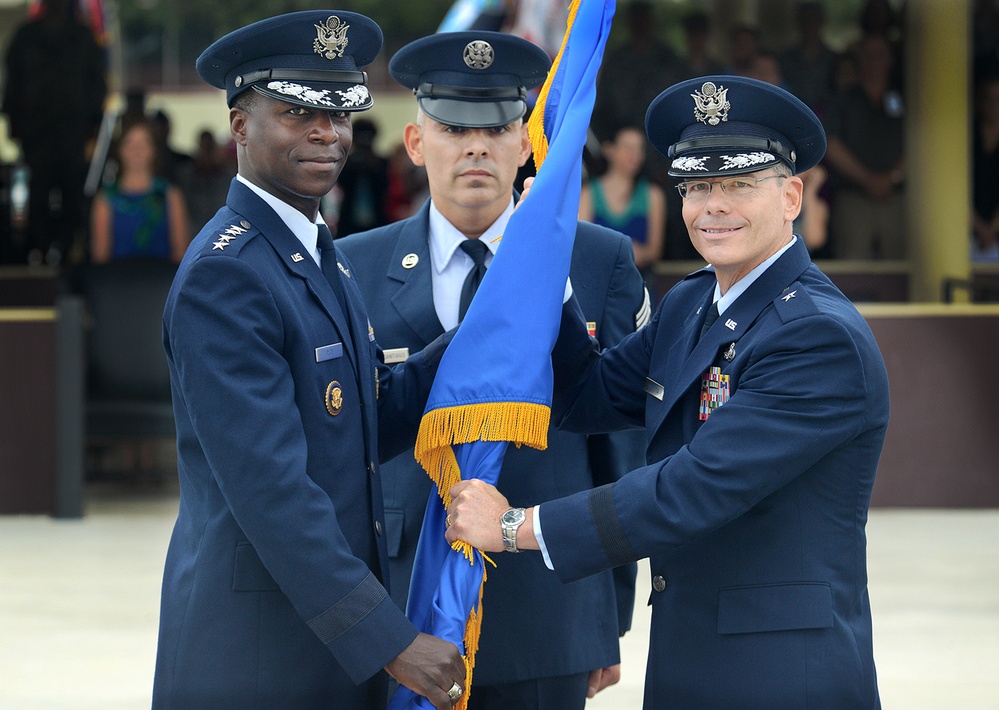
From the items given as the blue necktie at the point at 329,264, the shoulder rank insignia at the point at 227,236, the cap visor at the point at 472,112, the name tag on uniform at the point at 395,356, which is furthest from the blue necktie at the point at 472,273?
the shoulder rank insignia at the point at 227,236

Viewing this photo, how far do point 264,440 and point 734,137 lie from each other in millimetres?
1015

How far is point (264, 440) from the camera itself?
2.18 metres

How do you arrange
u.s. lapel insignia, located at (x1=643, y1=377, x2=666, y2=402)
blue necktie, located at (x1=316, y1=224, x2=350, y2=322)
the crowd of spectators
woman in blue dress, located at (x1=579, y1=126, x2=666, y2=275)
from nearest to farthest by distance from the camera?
blue necktie, located at (x1=316, y1=224, x2=350, y2=322) → u.s. lapel insignia, located at (x1=643, y1=377, x2=666, y2=402) → woman in blue dress, located at (x1=579, y1=126, x2=666, y2=275) → the crowd of spectators

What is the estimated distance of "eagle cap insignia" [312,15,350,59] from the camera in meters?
2.40

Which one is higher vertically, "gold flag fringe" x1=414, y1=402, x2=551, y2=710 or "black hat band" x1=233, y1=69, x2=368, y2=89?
"black hat band" x1=233, y1=69, x2=368, y2=89

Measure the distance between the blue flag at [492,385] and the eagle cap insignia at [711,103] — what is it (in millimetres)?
354

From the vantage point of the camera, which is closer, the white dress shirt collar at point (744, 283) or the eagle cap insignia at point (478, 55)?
the white dress shirt collar at point (744, 283)

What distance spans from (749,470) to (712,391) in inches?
8.8

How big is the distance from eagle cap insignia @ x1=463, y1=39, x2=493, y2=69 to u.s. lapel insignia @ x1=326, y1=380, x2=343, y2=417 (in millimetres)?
956

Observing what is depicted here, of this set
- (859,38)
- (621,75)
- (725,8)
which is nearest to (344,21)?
(621,75)

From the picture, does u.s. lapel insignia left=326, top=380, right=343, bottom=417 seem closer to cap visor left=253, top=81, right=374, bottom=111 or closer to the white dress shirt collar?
cap visor left=253, top=81, right=374, bottom=111

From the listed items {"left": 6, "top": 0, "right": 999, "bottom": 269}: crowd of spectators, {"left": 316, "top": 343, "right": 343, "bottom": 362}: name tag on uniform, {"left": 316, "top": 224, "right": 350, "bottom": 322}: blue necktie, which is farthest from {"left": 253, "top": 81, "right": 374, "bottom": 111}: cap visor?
{"left": 6, "top": 0, "right": 999, "bottom": 269}: crowd of spectators

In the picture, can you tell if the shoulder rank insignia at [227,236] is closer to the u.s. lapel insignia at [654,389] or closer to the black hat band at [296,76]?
Result: the black hat band at [296,76]

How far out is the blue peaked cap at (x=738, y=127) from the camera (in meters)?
2.47
